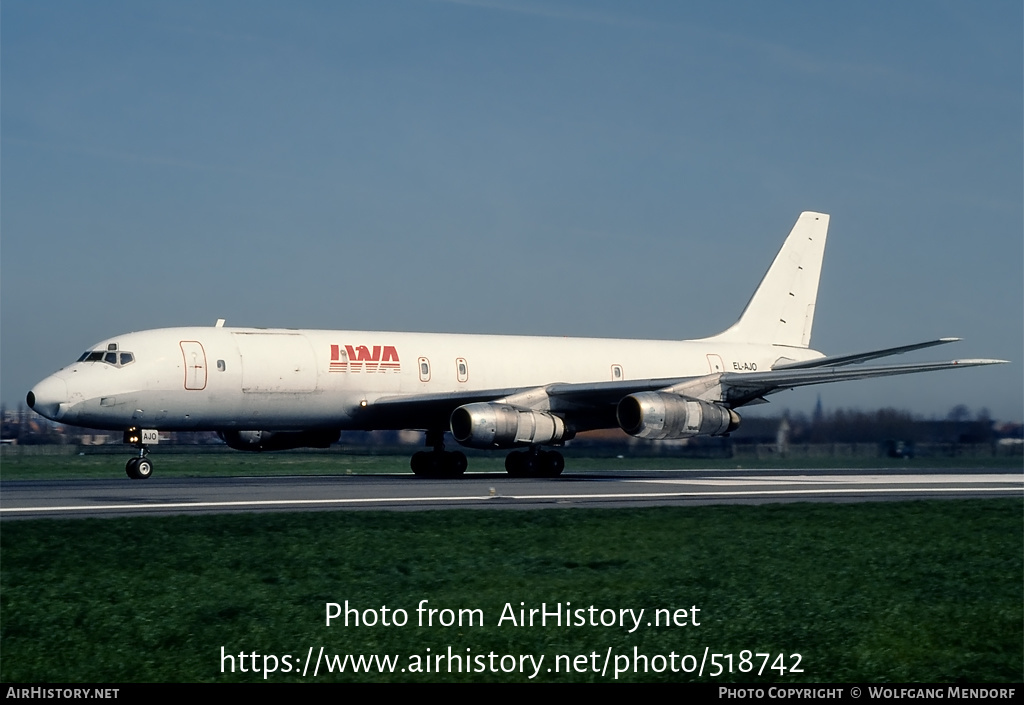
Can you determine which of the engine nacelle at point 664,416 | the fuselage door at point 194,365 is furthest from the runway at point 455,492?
the fuselage door at point 194,365

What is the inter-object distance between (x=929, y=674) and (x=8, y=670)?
6874mm

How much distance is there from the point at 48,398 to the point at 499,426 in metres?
10.2

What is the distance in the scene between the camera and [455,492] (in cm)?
2302

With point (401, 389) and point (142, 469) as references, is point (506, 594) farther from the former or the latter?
point (401, 389)

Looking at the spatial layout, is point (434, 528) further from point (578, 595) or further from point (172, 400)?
point (172, 400)

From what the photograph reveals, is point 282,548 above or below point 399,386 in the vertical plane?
below

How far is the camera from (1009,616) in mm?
10438

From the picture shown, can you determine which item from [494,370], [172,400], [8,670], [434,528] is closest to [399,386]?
[494,370]

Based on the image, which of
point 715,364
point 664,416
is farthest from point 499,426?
point 715,364

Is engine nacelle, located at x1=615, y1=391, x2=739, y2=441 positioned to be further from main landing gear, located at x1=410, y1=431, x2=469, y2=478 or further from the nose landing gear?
the nose landing gear

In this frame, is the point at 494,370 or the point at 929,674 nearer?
the point at 929,674

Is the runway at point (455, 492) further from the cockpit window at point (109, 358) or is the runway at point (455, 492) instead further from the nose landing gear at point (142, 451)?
the cockpit window at point (109, 358)

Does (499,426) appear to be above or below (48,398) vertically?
below

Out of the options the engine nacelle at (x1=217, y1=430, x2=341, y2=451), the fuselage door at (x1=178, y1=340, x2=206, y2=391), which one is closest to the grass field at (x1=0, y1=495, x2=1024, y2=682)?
the fuselage door at (x1=178, y1=340, x2=206, y2=391)
